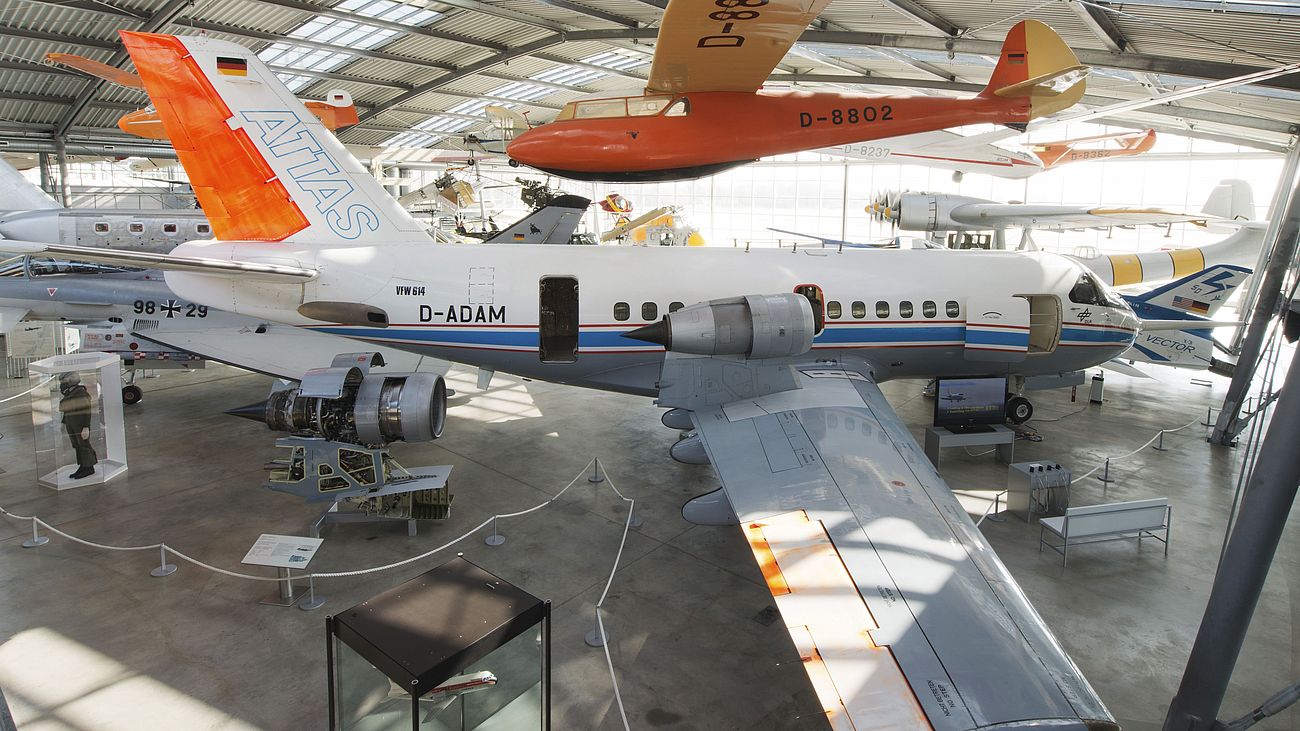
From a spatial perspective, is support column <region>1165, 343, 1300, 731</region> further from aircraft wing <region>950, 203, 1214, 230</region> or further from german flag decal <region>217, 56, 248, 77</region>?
aircraft wing <region>950, 203, 1214, 230</region>

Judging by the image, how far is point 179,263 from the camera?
963 centimetres

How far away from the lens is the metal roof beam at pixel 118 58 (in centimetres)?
2141

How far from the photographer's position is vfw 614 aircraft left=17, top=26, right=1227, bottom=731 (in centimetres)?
894

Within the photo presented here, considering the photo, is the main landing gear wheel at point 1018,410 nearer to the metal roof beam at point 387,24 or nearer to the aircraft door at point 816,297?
the aircraft door at point 816,297

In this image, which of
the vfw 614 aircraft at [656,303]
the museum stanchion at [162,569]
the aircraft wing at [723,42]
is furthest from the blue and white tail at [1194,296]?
the museum stanchion at [162,569]

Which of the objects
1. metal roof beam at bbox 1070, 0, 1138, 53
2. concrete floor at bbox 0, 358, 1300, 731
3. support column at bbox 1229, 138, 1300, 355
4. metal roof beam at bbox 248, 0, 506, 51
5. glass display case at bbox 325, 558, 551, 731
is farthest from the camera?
metal roof beam at bbox 248, 0, 506, 51

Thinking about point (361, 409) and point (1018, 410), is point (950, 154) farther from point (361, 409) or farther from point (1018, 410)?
point (361, 409)

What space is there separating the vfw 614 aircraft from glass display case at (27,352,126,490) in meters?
1.91

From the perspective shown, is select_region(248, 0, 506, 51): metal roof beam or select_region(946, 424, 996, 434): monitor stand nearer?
select_region(946, 424, 996, 434): monitor stand

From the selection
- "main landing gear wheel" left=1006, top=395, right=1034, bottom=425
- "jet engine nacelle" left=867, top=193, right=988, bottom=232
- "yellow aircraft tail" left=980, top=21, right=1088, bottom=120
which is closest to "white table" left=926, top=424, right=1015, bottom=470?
"main landing gear wheel" left=1006, top=395, right=1034, bottom=425

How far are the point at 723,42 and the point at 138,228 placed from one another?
18.3 metres

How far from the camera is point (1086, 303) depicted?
1245 centimetres

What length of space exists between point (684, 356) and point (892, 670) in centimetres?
600

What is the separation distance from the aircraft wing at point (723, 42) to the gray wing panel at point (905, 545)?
499cm
